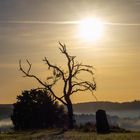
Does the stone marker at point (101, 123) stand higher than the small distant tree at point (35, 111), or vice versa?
the small distant tree at point (35, 111)

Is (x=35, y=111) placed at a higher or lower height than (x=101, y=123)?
higher

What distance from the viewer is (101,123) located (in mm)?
59562

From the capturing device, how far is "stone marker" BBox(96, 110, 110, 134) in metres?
58.7

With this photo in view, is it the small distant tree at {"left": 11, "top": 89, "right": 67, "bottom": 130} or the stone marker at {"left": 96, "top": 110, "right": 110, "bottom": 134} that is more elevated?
the small distant tree at {"left": 11, "top": 89, "right": 67, "bottom": 130}

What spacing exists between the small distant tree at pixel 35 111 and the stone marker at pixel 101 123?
111 ft

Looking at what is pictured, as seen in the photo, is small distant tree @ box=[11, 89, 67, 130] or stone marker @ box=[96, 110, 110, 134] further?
small distant tree @ box=[11, 89, 67, 130]

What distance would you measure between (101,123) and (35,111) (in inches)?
1447

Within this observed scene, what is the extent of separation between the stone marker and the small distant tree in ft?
111

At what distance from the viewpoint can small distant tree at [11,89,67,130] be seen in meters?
94.4

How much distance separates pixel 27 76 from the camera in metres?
76.2

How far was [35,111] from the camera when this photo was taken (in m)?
95.2

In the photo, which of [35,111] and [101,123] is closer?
[101,123]

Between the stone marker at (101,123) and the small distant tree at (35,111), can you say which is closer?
the stone marker at (101,123)

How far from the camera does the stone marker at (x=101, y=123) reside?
2312 inches
